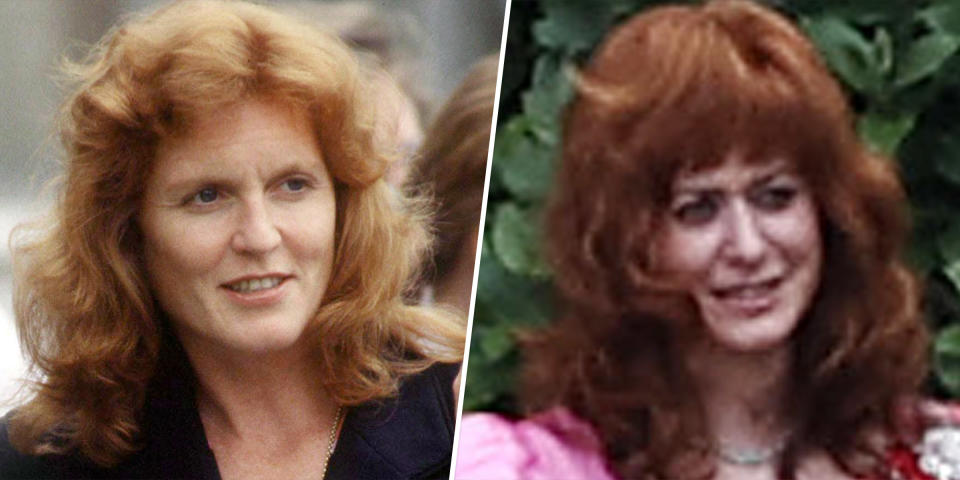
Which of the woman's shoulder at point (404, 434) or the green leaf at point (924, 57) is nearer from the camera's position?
the green leaf at point (924, 57)

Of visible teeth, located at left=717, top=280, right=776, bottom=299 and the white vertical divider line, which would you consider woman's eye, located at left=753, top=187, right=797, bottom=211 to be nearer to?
visible teeth, located at left=717, top=280, right=776, bottom=299

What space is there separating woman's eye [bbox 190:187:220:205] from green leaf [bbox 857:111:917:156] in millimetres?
1394

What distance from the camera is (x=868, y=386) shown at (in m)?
2.34

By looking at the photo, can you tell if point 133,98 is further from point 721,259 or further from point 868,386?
point 868,386

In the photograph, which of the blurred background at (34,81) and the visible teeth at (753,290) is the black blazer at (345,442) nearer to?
the blurred background at (34,81)

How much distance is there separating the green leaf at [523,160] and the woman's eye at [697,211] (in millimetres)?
294

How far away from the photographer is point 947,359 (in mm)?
2332

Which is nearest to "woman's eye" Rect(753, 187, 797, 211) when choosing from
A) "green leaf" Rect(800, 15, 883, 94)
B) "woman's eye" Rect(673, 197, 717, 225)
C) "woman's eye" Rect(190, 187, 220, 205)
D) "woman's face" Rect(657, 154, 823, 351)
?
"woman's face" Rect(657, 154, 823, 351)

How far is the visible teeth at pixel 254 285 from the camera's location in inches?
98.0

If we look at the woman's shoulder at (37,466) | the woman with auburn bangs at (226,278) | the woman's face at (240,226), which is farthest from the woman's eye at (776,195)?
the woman's shoulder at (37,466)

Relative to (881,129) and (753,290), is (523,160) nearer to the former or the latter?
(753,290)

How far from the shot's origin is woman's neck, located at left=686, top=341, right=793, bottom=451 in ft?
7.75

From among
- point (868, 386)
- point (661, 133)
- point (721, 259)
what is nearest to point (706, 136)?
point (661, 133)

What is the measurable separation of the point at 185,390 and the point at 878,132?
163 cm
